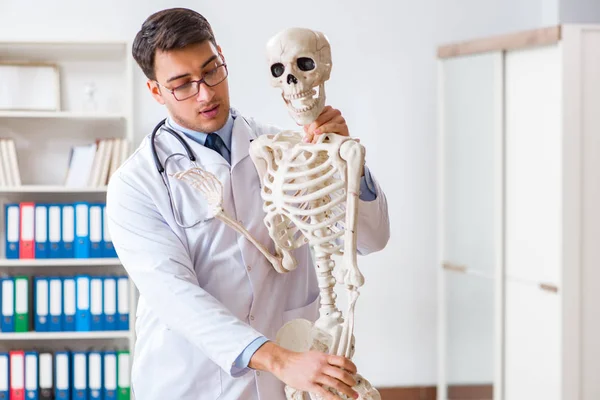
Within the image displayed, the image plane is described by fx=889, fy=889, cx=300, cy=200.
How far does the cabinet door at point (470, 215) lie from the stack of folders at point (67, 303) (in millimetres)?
1545

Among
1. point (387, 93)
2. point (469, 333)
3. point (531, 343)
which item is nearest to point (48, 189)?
point (387, 93)

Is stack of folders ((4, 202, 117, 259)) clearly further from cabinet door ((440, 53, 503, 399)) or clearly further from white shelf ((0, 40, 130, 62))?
cabinet door ((440, 53, 503, 399))

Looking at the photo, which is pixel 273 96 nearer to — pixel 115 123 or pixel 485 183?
pixel 115 123

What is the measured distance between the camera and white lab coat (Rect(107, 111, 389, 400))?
5.37ft

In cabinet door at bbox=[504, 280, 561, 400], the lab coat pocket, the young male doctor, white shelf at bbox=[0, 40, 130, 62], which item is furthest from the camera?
white shelf at bbox=[0, 40, 130, 62]

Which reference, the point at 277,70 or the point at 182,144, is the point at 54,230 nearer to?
the point at 182,144

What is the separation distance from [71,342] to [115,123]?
107 cm

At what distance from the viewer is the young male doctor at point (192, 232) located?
63.4 inches

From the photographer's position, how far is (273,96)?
439 cm

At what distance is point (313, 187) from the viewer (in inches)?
58.7

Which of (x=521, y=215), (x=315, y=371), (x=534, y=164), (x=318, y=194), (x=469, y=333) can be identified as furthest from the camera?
(x=469, y=333)

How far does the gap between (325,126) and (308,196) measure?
0.12 metres

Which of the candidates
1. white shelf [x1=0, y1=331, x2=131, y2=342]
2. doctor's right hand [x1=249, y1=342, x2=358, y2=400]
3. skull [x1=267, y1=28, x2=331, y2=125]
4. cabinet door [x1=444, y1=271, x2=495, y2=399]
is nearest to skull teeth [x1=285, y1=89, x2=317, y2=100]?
skull [x1=267, y1=28, x2=331, y2=125]

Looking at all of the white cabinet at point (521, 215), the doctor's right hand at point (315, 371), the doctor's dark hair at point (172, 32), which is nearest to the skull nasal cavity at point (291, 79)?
the doctor's dark hair at point (172, 32)
